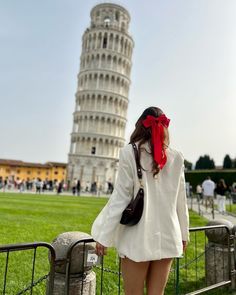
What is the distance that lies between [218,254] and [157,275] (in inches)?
124

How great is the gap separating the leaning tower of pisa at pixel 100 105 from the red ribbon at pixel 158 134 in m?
64.5

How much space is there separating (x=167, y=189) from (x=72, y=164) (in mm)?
67252

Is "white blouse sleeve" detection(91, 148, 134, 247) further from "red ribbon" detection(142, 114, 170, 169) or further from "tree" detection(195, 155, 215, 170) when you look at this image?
"tree" detection(195, 155, 215, 170)

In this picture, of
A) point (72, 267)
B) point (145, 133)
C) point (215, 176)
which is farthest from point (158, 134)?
point (215, 176)

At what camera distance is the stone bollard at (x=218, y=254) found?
527 centimetres

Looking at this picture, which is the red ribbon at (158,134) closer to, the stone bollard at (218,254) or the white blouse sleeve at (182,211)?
the white blouse sleeve at (182,211)

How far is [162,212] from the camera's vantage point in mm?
2633

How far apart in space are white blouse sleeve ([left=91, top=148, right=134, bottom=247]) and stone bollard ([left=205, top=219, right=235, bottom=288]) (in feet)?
10.5

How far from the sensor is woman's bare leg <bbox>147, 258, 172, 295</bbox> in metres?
2.63

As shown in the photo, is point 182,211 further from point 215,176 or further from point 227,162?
point 227,162

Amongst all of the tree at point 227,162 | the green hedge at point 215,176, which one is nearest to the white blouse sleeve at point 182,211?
the green hedge at point 215,176

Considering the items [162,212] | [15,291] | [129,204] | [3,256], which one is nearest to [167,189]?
[162,212]

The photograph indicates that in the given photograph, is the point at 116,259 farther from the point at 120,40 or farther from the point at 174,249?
the point at 120,40

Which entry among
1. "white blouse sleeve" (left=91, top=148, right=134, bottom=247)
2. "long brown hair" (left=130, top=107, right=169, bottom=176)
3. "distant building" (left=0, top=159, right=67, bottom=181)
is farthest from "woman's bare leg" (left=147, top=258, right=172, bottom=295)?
"distant building" (left=0, top=159, right=67, bottom=181)
